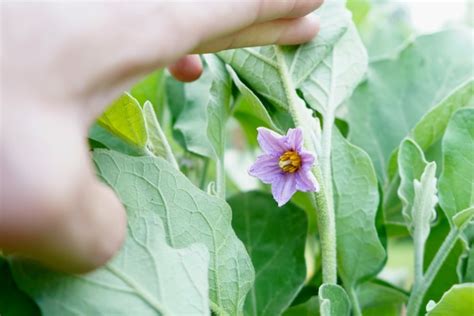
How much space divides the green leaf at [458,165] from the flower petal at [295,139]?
0.27 ft

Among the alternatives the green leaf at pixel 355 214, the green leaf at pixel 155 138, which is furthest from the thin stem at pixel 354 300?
the green leaf at pixel 155 138

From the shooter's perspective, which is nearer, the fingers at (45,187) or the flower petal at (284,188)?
the fingers at (45,187)

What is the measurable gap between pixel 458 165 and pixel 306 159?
9cm

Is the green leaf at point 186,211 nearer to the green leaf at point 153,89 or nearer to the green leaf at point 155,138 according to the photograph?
the green leaf at point 155,138

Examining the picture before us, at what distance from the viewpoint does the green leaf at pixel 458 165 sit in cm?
38

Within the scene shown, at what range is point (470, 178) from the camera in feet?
1.24

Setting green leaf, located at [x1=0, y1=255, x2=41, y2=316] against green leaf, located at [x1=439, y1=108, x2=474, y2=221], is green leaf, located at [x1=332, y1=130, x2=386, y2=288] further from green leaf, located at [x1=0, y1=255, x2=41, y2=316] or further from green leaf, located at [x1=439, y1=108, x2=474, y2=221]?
green leaf, located at [x1=0, y1=255, x2=41, y2=316]

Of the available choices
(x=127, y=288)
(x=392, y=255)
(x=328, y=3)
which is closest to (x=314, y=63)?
(x=328, y=3)

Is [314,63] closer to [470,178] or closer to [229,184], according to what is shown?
[470,178]

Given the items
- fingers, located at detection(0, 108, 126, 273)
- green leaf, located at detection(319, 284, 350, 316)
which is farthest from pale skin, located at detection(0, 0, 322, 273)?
green leaf, located at detection(319, 284, 350, 316)

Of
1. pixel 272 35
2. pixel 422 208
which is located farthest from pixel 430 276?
pixel 272 35

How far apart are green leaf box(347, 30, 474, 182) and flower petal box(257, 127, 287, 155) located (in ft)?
0.47

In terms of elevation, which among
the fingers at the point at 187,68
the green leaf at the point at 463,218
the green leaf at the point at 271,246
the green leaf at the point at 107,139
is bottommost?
→ the green leaf at the point at 271,246

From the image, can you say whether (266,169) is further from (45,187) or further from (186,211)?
(45,187)
